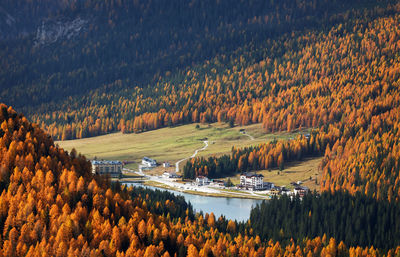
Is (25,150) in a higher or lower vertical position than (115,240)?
higher

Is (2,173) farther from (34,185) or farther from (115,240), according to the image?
(115,240)

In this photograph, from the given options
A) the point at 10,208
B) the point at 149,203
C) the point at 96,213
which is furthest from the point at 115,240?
the point at 149,203

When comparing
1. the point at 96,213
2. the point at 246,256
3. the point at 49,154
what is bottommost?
the point at 246,256

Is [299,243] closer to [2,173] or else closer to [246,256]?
[246,256]

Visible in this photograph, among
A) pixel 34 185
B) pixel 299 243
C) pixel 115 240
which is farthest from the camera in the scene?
pixel 299 243

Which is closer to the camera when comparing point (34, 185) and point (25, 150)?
point (34, 185)

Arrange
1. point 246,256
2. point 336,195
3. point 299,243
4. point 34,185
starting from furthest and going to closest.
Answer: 1. point 336,195
2. point 299,243
3. point 34,185
4. point 246,256

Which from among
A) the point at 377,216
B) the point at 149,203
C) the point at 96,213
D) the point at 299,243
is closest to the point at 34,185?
the point at 96,213
